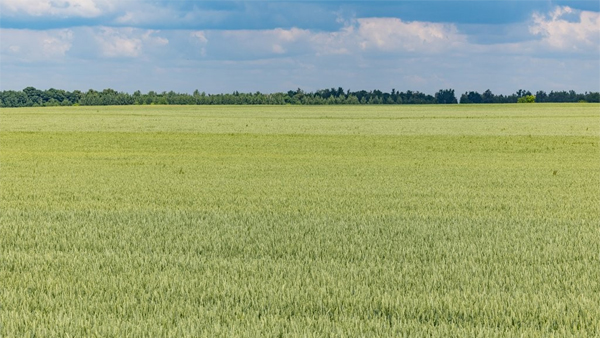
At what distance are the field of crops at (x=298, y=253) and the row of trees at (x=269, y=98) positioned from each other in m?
130

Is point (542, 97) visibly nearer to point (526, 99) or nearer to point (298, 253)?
point (526, 99)

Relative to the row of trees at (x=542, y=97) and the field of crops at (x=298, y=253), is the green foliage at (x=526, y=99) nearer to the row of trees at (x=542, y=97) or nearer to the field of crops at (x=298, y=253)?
the row of trees at (x=542, y=97)

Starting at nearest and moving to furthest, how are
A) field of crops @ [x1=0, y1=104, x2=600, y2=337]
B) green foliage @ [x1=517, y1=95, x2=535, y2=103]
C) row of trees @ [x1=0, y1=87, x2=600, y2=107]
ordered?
1. field of crops @ [x1=0, y1=104, x2=600, y2=337]
2. row of trees @ [x1=0, y1=87, x2=600, y2=107]
3. green foliage @ [x1=517, y1=95, x2=535, y2=103]

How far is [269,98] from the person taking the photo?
156 m

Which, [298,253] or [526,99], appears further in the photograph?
[526,99]

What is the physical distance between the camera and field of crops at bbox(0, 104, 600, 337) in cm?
725

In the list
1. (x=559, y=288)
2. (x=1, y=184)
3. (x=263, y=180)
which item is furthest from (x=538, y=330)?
(x=1, y=184)

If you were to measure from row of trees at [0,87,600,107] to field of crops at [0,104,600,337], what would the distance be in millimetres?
130097

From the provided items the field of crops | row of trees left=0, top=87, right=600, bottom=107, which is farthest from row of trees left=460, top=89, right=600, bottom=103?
the field of crops

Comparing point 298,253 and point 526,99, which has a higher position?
point 298,253

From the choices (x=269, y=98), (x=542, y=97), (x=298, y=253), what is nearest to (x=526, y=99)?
(x=542, y=97)

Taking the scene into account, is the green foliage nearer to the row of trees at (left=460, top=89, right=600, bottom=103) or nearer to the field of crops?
the row of trees at (left=460, top=89, right=600, bottom=103)

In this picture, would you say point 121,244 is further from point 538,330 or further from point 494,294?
point 538,330

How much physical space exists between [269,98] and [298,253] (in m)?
147
